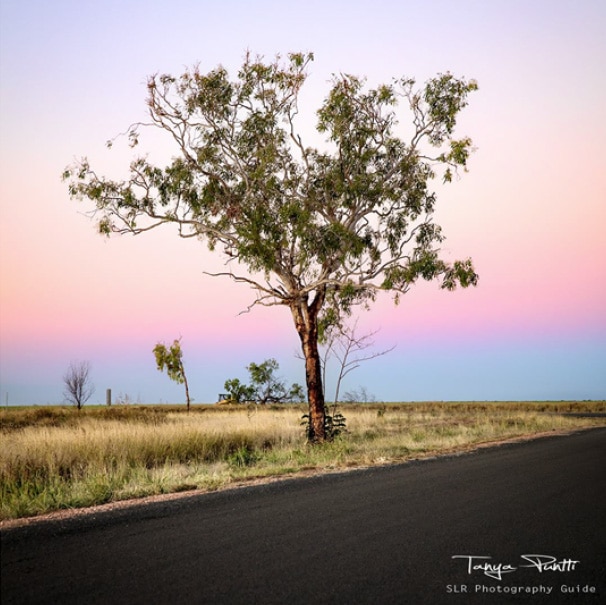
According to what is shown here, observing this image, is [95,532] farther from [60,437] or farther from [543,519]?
[60,437]

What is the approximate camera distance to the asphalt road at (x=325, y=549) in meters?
4.34

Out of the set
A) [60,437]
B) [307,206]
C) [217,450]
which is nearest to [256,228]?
[307,206]

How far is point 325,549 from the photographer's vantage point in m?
5.41

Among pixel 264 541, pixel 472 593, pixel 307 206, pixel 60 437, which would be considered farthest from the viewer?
pixel 307 206

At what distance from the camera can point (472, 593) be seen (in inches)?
173

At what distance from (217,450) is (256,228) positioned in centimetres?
694

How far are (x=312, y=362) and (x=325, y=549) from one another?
13.9 meters
